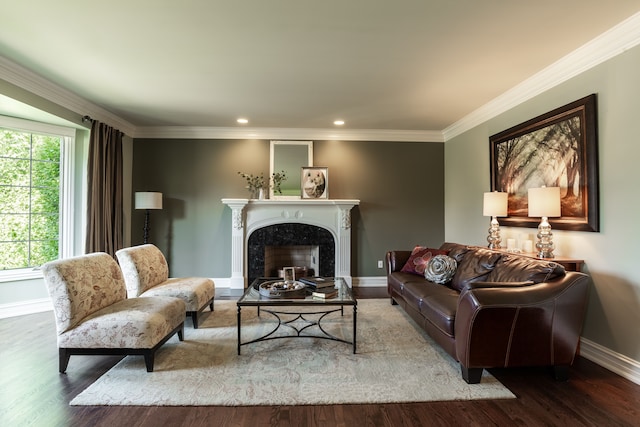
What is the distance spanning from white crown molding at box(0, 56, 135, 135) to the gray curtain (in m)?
0.16

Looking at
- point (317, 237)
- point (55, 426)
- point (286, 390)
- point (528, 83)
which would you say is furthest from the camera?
point (317, 237)

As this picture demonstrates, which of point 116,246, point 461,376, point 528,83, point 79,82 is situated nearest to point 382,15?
point 528,83

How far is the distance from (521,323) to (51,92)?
198 inches

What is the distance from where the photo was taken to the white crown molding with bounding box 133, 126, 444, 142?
5.08 metres

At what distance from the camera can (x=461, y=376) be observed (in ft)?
7.44

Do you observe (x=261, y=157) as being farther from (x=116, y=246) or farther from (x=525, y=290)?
(x=525, y=290)

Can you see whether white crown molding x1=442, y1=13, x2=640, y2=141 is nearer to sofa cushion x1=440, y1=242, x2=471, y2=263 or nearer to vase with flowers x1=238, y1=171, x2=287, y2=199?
sofa cushion x1=440, y1=242, x2=471, y2=263

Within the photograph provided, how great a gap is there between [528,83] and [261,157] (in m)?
3.74

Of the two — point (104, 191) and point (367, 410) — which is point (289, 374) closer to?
point (367, 410)

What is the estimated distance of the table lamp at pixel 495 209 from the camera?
351 cm

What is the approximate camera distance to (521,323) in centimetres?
212

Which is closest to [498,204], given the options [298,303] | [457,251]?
[457,251]

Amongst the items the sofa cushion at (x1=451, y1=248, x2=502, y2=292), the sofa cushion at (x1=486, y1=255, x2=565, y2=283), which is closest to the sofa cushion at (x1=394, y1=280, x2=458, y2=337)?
the sofa cushion at (x1=451, y1=248, x2=502, y2=292)

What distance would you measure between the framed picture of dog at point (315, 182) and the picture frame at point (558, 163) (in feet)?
8.15
